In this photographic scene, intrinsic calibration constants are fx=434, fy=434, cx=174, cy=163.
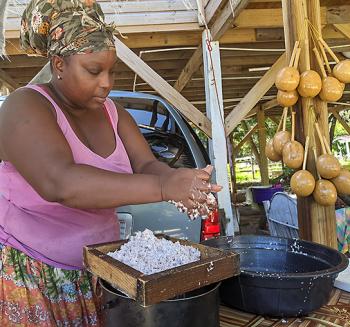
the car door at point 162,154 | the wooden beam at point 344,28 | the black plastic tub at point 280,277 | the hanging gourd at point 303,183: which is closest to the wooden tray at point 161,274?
the black plastic tub at point 280,277

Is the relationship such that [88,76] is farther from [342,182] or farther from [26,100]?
[342,182]

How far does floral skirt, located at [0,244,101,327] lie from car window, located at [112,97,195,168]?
1734 mm

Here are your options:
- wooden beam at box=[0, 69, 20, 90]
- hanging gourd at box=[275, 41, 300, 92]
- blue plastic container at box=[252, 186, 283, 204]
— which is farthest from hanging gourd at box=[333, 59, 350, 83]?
blue plastic container at box=[252, 186, 283, 204]

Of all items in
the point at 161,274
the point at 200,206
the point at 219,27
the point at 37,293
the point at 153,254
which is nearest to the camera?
the point at 161,274

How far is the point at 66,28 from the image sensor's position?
1.24 meters

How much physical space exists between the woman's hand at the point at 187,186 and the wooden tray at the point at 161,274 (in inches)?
6.4

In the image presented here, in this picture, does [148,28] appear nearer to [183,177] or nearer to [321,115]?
[321,115]

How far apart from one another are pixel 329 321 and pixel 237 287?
282mm

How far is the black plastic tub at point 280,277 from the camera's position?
121cm

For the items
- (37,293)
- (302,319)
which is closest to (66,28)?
(37,293)

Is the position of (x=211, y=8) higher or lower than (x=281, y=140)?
higher

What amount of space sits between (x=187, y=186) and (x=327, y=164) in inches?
45.3

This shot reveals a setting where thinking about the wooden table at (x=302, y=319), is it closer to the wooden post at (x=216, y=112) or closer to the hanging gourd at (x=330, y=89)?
the hanging gourd at (x=330, y=89)

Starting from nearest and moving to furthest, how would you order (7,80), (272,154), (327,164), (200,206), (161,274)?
(161,274), (200,206), (327,164), (272,154), (7,80)
